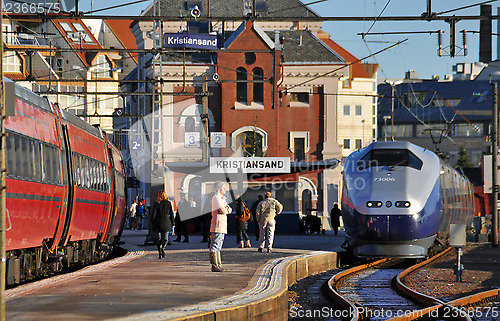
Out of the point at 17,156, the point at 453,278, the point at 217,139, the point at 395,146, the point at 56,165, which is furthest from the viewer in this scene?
the point at 217,139

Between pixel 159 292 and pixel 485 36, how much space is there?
42.2 ft

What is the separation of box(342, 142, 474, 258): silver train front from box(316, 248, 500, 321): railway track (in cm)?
94

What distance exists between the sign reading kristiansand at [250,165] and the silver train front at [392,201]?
50.7 feet

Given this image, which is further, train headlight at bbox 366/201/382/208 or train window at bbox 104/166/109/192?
train window at bbox 104/166/109/192

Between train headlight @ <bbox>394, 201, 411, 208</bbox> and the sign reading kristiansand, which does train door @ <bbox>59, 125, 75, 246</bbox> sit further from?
the sign reading kristiansand

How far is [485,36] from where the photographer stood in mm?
23578

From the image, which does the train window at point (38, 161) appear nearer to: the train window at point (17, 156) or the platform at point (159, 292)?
the train window at point (17, 156)

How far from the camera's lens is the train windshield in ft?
86.6

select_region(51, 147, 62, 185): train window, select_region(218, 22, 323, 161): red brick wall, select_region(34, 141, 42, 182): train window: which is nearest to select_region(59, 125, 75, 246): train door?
select_region(51, 147, 62, 185): train window

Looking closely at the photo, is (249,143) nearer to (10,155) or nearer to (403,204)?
(403,204)

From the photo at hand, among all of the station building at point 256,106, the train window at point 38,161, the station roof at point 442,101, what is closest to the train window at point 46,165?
the train window at point 38,161

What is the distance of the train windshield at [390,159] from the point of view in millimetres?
26391

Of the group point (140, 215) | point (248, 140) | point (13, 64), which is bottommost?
point (140, 215)

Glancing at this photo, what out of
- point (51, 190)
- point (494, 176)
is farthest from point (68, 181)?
point (494, 176)
